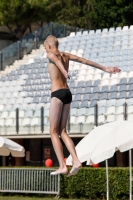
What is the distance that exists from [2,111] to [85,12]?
55.0 feet

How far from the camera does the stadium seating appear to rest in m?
27.0

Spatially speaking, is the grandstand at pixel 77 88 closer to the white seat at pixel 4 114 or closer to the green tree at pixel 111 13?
the white seat at pixel 4 114

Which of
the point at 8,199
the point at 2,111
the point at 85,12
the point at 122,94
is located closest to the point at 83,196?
the point at 8,199

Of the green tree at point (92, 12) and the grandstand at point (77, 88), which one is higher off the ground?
the green tree at point (92, 12)

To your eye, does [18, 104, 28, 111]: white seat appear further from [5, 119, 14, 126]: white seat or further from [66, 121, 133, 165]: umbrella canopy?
[66, 121, 133, 165]: umbrella canopy

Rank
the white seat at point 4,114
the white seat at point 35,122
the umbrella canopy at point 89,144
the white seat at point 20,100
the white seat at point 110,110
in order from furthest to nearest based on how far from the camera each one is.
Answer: the white seat at point 20,100, the white seat at point 4,114, the white seat at point 35,122, the white seat at point 110,110, the umbrella canopy at point 89,144

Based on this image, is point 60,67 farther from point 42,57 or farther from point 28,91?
point 42,57

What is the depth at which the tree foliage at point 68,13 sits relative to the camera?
138 ft

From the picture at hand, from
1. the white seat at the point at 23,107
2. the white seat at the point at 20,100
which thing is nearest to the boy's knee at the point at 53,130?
the white seat at the point at 23,107

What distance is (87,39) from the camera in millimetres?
33719

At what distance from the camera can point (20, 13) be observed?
4497cm

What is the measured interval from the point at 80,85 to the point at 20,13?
1680cm

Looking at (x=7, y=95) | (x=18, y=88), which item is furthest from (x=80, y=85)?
(x=7, y=95)

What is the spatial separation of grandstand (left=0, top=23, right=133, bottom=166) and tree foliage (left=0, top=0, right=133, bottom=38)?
7898 millimetres
